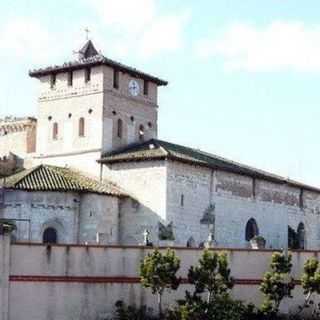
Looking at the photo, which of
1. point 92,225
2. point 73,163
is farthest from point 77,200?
point 73,163

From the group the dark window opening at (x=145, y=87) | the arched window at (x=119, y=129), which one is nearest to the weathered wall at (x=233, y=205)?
the arched window at (x=119, y=129)

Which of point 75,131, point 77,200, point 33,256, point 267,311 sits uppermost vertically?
point 75,131

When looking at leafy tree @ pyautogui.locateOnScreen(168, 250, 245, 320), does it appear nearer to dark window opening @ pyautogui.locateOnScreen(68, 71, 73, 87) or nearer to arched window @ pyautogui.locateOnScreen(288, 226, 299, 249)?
dark window opening @ pyautogui.locateOnScreen(68, 71, 73, 87)

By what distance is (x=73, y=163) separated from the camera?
4406 centimetres

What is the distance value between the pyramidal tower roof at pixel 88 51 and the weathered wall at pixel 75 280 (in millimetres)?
18350

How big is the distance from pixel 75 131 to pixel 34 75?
171 inches

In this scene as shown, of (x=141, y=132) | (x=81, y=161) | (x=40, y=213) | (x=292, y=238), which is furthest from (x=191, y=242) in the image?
(x=292, y=238)

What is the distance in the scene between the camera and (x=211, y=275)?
30016mm

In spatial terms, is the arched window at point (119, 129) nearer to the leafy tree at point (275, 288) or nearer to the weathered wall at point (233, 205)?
the weathered wall at point (233, 205)

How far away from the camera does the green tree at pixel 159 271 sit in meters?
29.2

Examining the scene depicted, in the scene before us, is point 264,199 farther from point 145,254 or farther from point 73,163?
point 145,254

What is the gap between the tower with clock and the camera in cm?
4372

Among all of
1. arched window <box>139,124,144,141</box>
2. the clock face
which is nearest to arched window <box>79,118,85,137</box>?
the clock face

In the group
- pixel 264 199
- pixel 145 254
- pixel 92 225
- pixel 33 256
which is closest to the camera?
pixel 33 256
